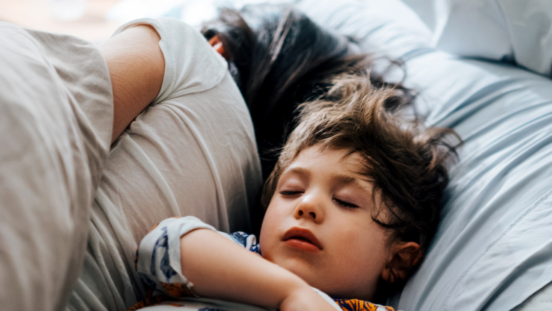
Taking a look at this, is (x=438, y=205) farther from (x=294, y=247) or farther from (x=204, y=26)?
(x=204, y=26)

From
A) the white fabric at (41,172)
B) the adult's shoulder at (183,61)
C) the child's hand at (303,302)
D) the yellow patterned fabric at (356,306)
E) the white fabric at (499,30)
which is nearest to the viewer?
the white fabric at (41,172)

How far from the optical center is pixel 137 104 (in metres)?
0.70

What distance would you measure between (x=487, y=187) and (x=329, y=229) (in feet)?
1.19

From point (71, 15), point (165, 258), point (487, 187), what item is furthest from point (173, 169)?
point (71, 15)

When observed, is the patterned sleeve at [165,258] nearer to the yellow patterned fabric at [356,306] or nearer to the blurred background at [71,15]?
the yellow patterned fabric at [356,306]

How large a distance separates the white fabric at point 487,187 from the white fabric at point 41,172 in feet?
2.02

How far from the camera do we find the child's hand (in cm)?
52

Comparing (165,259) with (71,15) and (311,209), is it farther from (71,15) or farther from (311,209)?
(71,15)

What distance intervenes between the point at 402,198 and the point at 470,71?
1.71ft

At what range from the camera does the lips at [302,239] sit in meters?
0.68

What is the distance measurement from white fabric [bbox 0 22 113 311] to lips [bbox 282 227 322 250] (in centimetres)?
35

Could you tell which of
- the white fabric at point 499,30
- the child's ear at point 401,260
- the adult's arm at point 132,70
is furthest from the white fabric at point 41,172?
the white fabric at point 499,30

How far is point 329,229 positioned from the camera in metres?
0.69

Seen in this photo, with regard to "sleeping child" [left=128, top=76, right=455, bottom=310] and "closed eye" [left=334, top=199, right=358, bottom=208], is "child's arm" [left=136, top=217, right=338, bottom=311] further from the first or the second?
"closed eye" [left=334, top=199, right=358, bottom=208]
